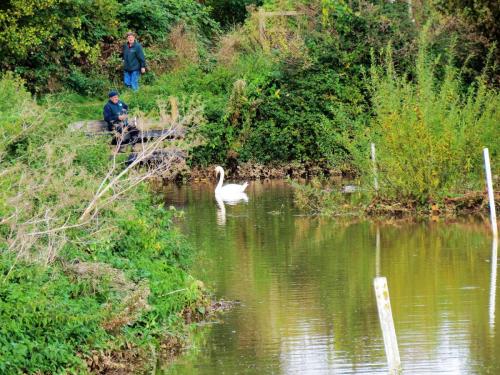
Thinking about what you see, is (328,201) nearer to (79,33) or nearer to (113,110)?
(113,110)

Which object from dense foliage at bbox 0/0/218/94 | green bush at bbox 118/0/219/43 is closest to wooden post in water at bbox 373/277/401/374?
dense foliage at bbox 0/0/218/94

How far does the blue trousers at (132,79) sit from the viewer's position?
42.8 metres

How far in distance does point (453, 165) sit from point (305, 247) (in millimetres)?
4461

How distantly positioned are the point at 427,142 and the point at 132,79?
61.7 ft

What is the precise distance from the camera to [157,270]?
16.3 metres

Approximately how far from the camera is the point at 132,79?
141 feet

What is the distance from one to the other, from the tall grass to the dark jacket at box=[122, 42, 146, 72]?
16.5 meters

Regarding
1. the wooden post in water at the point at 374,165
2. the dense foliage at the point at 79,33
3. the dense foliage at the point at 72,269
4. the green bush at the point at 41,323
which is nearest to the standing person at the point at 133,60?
the dense foliage at the point at 79,33

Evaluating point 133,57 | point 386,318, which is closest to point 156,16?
point 133,57

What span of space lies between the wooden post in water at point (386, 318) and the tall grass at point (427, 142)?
13.1 metres

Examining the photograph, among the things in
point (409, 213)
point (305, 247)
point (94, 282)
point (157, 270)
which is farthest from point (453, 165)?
point (94, 282)

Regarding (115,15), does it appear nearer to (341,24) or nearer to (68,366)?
(341,24)

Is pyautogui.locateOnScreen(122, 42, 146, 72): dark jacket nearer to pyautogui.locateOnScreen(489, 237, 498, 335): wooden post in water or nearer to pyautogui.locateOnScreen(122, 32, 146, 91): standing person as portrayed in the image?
pyautogui.locateOnScreen(122, 32, 146, 91): standing person

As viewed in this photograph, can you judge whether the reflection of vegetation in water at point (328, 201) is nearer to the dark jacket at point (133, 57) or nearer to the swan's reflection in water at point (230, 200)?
the swan's reflection in water at point (230, 200)
